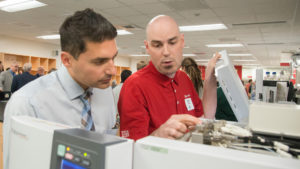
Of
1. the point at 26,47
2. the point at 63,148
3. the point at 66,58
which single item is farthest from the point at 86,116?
the point at 26,47

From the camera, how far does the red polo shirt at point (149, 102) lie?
105 cm

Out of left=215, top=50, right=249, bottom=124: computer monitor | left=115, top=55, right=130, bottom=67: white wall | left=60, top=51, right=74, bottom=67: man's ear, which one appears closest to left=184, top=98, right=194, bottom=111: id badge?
left=215, top=50, right=249, bottom=124: computer monitor

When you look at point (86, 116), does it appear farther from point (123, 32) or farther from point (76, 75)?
point (123, 32)

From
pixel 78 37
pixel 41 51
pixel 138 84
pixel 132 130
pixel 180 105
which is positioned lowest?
pixel 132 130

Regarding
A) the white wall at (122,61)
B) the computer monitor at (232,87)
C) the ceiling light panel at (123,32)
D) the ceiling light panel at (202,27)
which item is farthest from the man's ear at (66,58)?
the white wall at (122,61)

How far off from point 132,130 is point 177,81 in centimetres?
47

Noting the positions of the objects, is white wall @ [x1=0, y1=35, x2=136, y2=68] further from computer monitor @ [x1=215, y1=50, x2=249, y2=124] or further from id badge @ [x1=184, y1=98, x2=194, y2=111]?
computer monitor @ [x1=215, y1=50, x2=249, y2=124]

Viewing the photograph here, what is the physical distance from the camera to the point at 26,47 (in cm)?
895

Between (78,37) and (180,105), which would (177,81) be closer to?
(180,105)

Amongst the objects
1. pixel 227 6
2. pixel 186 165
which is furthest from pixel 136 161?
pixel 227 6

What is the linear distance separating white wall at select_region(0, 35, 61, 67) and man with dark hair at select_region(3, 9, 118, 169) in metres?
8.77

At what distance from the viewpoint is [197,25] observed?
6.04m

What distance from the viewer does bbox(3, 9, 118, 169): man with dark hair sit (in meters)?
0.90

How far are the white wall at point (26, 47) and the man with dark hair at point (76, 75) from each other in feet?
28.8
